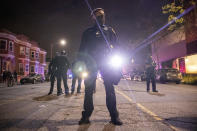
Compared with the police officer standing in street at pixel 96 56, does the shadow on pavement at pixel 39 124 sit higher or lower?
lower

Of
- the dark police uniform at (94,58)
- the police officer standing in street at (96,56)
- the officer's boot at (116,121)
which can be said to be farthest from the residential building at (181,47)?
the officer's boot at (116,121)

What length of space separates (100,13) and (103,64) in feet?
3.56

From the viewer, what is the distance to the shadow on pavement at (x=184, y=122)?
108 inches

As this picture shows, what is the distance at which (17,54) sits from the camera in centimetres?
3469

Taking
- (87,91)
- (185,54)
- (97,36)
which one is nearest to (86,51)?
(97,36)

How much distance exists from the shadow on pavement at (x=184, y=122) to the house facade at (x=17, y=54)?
102ft

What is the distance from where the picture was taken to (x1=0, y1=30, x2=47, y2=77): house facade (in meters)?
29.1

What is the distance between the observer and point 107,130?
264 cm

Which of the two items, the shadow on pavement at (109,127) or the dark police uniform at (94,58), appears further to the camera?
the dark police uniform at (94,58)

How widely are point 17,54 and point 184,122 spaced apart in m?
37.0

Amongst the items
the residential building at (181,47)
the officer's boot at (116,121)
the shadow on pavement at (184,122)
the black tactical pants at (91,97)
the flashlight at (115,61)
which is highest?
the residential building at (181,47)

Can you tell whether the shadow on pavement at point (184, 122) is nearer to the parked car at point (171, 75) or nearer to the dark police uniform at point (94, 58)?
the dark police uniform at point (94, 58)

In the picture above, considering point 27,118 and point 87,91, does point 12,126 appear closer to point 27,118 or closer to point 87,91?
point 27,118

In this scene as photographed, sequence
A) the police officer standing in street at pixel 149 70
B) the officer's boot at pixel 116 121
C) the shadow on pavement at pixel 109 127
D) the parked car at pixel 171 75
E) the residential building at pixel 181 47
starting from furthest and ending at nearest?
the residential building at pixel 181 47 → the parked car at pixel 171 75 → the police officer standing in street at pixel 149 70 → the officer's boot at pixel 116 121 → the shadow on pavement at pixel 109 127
